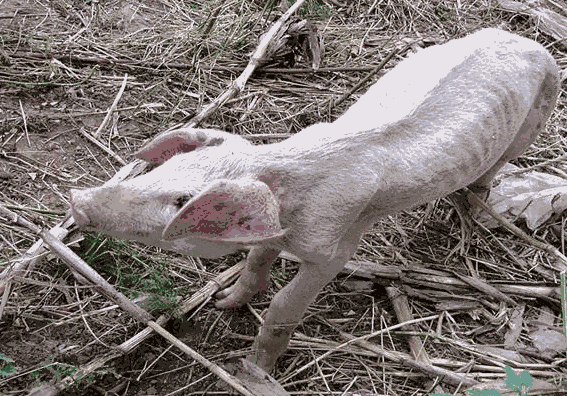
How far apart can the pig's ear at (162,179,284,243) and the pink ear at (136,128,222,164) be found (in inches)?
12.4

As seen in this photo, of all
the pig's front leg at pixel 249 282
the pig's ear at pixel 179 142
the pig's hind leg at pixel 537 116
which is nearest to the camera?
the pig's ear at pixel 179 142

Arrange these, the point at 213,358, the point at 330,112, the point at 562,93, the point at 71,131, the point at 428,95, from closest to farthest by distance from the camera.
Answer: the point at 428,95 → the point at 213,358 → the point at 71,131 → the point at 330,112 → the point at 562,93

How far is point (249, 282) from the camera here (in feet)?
9.52

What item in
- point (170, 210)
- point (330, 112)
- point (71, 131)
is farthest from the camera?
point (330, 112)

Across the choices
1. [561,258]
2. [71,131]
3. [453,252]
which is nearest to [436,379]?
[453,252]

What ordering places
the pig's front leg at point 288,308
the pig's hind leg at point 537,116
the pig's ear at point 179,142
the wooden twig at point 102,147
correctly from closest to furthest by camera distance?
1. the pig's ear at point 179,142
2. the pig's front leg at point 288,308
3. the pig's hind leg at point 537,116
4. the wooden twig at point 102,147

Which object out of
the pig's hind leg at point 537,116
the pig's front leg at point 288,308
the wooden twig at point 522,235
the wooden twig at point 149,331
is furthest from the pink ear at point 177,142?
the wooden twig at point 522,235

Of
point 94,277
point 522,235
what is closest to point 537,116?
point 522,235

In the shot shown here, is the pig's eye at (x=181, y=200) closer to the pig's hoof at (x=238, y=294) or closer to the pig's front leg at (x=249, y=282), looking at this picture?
the pig's front leg at (x=249, y=282)

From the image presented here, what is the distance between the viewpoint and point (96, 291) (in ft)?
9.41

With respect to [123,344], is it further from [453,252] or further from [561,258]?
[561,258]

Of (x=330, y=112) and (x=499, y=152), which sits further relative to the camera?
(x=330, y=112)

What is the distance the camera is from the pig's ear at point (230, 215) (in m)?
1.88

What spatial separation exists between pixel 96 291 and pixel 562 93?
362 cm
